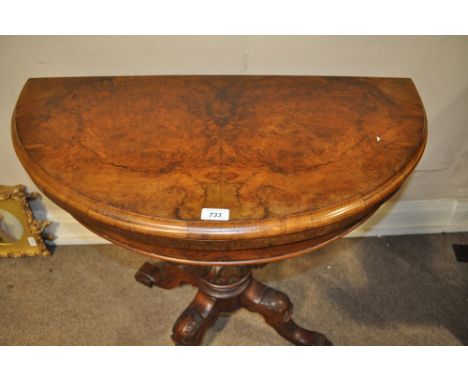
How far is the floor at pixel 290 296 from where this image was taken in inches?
48.3

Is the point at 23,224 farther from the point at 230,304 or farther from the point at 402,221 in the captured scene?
the point at 402,221

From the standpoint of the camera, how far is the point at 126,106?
0.84 meters

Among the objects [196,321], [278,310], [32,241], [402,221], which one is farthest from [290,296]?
[32,241]

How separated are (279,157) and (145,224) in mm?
269

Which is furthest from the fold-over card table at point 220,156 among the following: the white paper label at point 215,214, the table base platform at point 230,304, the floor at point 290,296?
the floor at point 290,296

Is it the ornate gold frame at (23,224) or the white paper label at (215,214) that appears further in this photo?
the ornate gold frame at (23,224)

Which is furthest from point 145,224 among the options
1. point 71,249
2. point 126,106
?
point 71,249

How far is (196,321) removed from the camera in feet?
3.68

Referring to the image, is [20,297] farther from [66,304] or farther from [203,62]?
[203,62]

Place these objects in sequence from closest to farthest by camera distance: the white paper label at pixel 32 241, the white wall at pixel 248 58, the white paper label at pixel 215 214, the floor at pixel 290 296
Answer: the white paper label at pixel 215 214, the white wall at pixel 248 58, the floor at pixel 290 296, the white paper label at pixel 32 241

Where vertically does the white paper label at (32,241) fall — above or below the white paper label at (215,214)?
below

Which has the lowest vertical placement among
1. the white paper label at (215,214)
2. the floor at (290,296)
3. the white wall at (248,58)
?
the floor at (290,296)

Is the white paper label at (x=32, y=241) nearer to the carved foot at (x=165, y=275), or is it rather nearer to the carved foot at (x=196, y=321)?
the carved foot at (x=165, y=275)

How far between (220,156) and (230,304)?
58 cm
